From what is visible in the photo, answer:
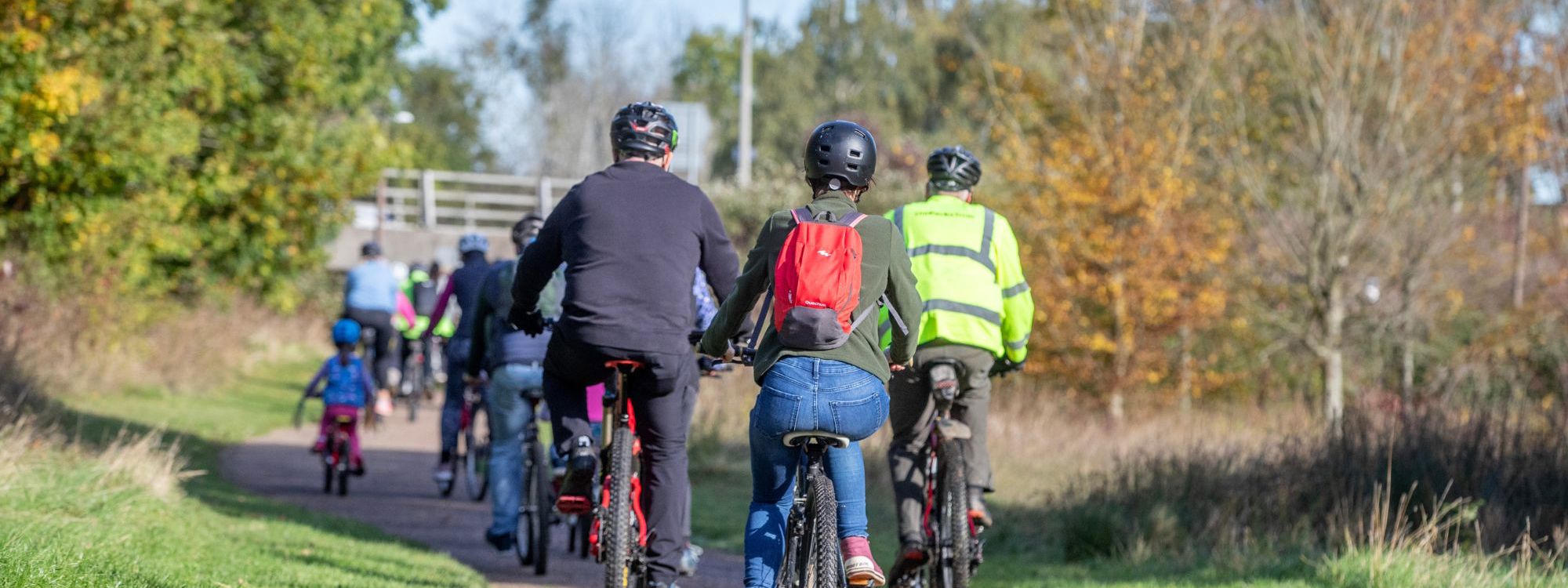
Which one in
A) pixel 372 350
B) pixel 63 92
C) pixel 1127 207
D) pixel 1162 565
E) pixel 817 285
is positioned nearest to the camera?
pixel 817 285

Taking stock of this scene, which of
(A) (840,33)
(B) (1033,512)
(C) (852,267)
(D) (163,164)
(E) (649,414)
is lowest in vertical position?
(B) (1033,512)

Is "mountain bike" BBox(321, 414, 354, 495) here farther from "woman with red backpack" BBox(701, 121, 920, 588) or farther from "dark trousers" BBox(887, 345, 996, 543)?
"woman with red backpack" BBox(701, 121, 920, 588)

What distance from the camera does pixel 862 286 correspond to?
16.6 ft

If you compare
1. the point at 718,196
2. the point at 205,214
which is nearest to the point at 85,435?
the point at 205,214

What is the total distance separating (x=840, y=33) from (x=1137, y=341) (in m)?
37.6

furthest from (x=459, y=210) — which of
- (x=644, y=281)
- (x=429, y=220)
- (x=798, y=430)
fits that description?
(x=798, y=430)

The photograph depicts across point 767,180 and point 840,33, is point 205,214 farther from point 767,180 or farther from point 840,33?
point 840,33

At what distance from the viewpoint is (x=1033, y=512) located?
10.8 metres

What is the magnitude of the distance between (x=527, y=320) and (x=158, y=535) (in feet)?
6.93

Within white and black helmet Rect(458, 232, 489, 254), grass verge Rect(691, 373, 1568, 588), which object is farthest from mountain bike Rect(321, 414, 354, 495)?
grass verge Rect(691, 373, 1568, 588)

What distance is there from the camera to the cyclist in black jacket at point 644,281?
591 cm

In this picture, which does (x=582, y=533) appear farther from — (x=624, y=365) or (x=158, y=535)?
(x=624, y=365)

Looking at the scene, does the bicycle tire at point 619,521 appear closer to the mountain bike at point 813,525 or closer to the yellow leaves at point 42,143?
the mountain bike at point 813,525

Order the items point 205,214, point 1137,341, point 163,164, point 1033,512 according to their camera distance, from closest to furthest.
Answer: point 1033,512, point 163,164, point 1137,341, point 205,214
